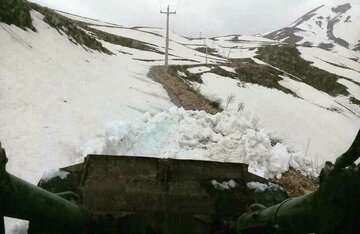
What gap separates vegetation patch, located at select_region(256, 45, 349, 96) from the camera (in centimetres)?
5034

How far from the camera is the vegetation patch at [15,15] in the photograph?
648 inches

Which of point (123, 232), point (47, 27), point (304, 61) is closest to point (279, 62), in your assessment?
point (304, 61)

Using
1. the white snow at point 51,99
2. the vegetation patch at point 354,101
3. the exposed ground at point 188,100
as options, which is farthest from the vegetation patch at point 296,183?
the vegetation patch at point 354,101

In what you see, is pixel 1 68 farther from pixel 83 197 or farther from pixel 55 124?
pixel 83 197

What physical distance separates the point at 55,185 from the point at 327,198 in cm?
404

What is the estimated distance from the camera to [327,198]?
2660mm

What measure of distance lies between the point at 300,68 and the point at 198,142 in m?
56.6

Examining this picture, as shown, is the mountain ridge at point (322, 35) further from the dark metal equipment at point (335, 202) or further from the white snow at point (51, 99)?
the dark metal equipment at point (335, 202)

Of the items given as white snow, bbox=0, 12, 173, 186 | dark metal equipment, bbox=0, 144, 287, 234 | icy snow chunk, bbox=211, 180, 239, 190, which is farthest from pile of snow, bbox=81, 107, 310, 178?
icy snow chunk, bbox=211, 180, 239, 190

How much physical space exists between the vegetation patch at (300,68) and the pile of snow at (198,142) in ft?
130

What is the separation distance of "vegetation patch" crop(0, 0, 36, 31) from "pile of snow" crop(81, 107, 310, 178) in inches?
346

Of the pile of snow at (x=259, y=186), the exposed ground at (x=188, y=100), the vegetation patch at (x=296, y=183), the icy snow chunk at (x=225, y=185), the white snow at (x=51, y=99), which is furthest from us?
the exposed ground at (x=188, y=100)

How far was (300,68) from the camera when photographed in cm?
6350

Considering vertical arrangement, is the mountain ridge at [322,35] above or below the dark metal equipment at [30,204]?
below
